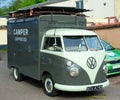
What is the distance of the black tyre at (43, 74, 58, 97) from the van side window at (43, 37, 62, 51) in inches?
35.4

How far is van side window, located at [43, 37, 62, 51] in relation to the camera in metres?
9.51

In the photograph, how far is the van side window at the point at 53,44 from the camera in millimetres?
9506

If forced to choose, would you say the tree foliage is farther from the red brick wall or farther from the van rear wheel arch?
the van rear wheel arch

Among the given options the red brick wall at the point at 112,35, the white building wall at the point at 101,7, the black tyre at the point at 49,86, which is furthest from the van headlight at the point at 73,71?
the white building wall at the point at 101,7

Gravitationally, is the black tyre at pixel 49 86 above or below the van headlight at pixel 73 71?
below

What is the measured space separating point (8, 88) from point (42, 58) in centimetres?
199

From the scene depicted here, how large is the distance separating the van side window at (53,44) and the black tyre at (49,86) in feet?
2.95

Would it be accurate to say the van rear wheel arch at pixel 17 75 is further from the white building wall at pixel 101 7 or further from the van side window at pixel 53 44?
the white building wall at pixel 101 7

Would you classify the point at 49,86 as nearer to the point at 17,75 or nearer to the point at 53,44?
the point at 53,44

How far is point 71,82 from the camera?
9008 millimetres

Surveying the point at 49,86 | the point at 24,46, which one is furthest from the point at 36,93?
the point at 24,46

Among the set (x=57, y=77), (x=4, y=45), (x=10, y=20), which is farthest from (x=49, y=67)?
(x=4, y=45)

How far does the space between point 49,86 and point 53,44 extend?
133 cm

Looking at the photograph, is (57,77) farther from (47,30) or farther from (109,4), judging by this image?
(109,4)
